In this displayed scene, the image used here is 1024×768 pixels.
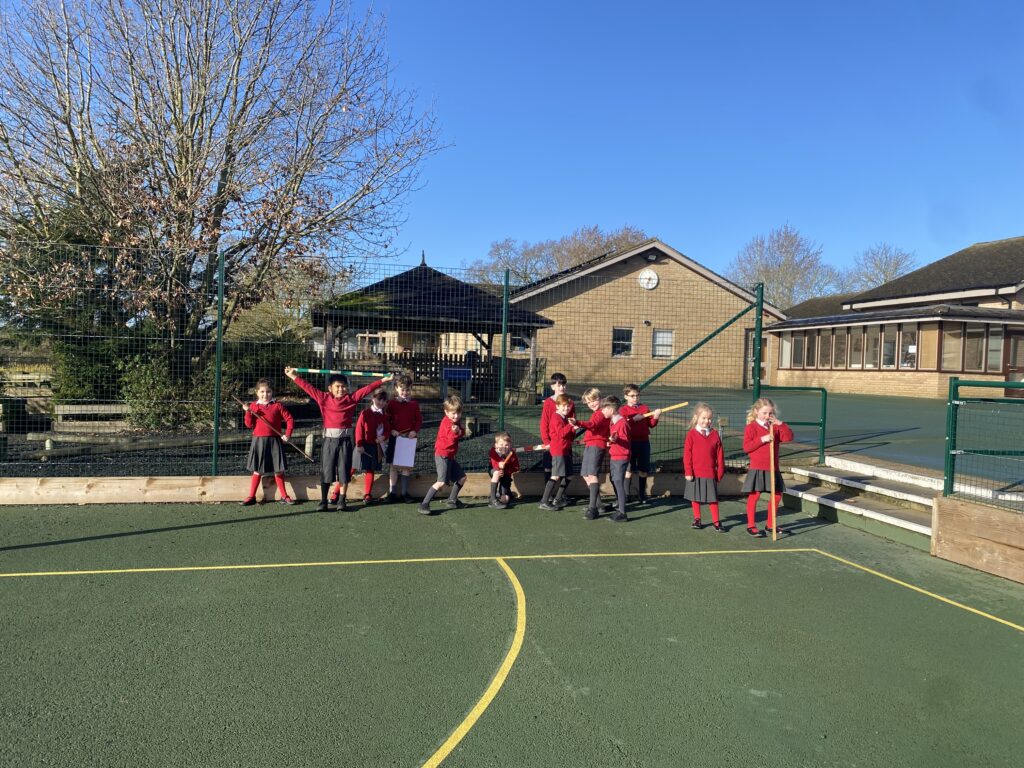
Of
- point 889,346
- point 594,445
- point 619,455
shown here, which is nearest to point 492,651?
point 619,455

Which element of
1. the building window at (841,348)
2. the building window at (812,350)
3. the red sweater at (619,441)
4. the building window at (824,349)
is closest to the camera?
the red sweater at (619,441)

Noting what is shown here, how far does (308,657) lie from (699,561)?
3.73 m

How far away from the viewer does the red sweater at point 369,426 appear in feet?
26.5

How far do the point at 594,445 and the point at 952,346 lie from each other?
21.2 metres

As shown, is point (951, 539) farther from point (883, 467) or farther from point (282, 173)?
point (282, 173)

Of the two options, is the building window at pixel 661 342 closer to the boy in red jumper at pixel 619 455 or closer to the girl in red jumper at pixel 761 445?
the boy in red jumper at pixel 619 455

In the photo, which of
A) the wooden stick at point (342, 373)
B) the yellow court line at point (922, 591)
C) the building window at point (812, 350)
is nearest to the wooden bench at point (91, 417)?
the wooden stick at point (342, 373)

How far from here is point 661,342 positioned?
11719 mm

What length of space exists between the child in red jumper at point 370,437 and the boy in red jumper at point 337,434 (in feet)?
0.50

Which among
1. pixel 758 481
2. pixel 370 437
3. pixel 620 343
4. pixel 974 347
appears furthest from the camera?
pixel 974 347

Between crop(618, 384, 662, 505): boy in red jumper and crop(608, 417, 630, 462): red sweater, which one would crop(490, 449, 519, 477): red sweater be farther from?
crop(618, 384, 662, 505): boy in red jumper

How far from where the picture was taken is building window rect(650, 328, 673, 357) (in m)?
11.3

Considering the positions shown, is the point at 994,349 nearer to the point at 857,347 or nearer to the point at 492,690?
the point at 857,347

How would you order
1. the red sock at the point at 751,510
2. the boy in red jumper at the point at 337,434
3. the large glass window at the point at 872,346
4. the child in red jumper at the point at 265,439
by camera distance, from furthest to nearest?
the large glass window at the point at 872,346 → the child in red jumper at the point at 265,439 → the boy in red jumper at the point at 337,434 → the red sock at the point at 751,510
